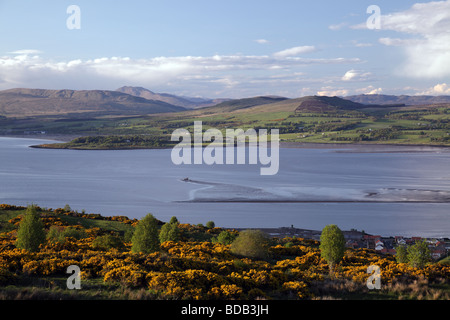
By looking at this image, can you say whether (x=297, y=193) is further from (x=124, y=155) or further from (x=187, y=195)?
(x=124, y=155)

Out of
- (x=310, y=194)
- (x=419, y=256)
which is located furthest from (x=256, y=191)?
(x=419, y=256)

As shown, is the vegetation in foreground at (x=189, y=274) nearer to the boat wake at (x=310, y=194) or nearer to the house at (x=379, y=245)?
the house at (x=379, y=245)

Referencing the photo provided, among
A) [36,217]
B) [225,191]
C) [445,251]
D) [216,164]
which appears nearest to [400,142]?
[216,164]

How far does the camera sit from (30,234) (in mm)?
20797

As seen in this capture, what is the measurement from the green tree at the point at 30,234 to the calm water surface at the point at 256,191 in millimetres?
33898

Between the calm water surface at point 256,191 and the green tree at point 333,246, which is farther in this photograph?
the calm water surface at point 256,191

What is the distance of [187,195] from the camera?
75500mm

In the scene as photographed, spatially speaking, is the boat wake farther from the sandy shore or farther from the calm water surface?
the sandy shore

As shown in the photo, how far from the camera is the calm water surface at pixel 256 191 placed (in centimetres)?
5781

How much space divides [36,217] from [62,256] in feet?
13.0

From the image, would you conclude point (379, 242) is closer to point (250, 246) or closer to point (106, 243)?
point (250, 246)

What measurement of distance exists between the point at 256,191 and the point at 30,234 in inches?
2341

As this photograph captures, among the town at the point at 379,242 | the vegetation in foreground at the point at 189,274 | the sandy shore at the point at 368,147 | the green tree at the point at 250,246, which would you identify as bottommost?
the town at the point at 379,242

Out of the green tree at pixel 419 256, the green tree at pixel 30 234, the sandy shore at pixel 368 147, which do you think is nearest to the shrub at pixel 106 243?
the green tree at pixel 30 234
